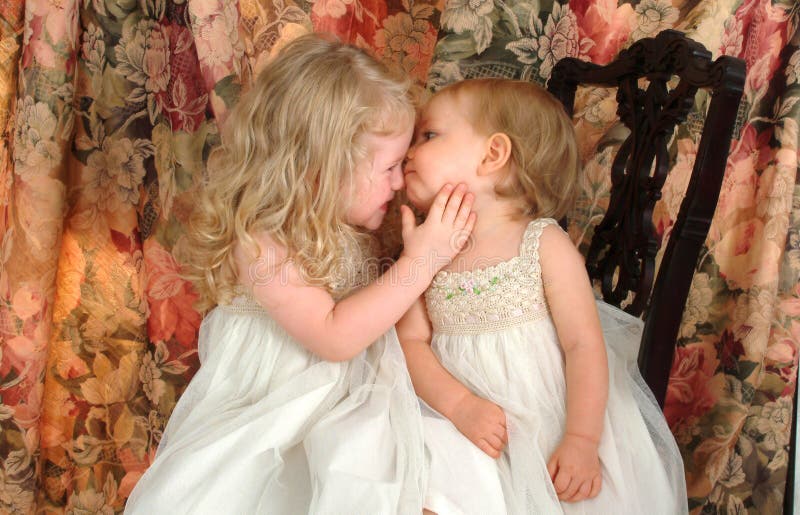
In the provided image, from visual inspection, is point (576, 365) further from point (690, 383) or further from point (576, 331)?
point (690, 383)

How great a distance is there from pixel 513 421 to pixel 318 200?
1.54ft

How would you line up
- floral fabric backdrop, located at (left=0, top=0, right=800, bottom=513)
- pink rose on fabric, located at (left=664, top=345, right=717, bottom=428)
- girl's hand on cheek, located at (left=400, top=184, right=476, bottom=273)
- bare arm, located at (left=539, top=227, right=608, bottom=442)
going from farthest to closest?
pink rose on fabric, located at (left=664, top=345, right=717, bottom=428)
floral fabric backdrop, located at (left=0, top=0, right=800, bottom=513)
girl's hand on cheek, located at (left=400, top=184, right=476, bottom=273)
bare arm, located at (left=539, top=227, right=608, bottom=442)

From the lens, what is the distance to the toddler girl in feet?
3.09

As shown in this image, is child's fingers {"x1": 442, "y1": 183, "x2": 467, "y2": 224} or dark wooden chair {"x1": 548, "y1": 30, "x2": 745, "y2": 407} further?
child's fingers {"x1": 442, "y1": 183, "x2": 467, "y2": 224}

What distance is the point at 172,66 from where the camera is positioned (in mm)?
1401

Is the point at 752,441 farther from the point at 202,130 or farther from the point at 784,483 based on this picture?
the point at 202,130

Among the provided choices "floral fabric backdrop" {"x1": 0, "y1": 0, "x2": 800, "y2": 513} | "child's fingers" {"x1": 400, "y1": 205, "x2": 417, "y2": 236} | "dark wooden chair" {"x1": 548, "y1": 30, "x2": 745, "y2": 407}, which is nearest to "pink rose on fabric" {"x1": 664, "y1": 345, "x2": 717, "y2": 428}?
"floral fabric backdrop" {"x1": 0, "y1": 0, "x2": 800, "y2": 513}

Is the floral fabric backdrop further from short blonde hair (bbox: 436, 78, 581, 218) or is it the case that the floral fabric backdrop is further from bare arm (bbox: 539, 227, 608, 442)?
bare arm (bbox: 539, 227, 608, 442)

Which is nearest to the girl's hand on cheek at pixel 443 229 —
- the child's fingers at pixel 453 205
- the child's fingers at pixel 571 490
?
the child's fingers at pixel 453 205

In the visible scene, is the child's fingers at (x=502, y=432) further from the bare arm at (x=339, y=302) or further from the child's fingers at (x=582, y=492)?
the bare arm at (x=339, y=302)

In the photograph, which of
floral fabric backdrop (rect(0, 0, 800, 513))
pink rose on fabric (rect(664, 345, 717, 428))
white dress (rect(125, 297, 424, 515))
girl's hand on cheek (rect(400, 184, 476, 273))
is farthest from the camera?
pink rose on fabric (rect(664, 345, 717, 428))

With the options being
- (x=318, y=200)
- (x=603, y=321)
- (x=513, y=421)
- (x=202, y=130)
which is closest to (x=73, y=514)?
(x=202, y=130)

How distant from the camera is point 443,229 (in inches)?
43.9

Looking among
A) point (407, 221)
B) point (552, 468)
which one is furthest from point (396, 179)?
point (552, 468)
